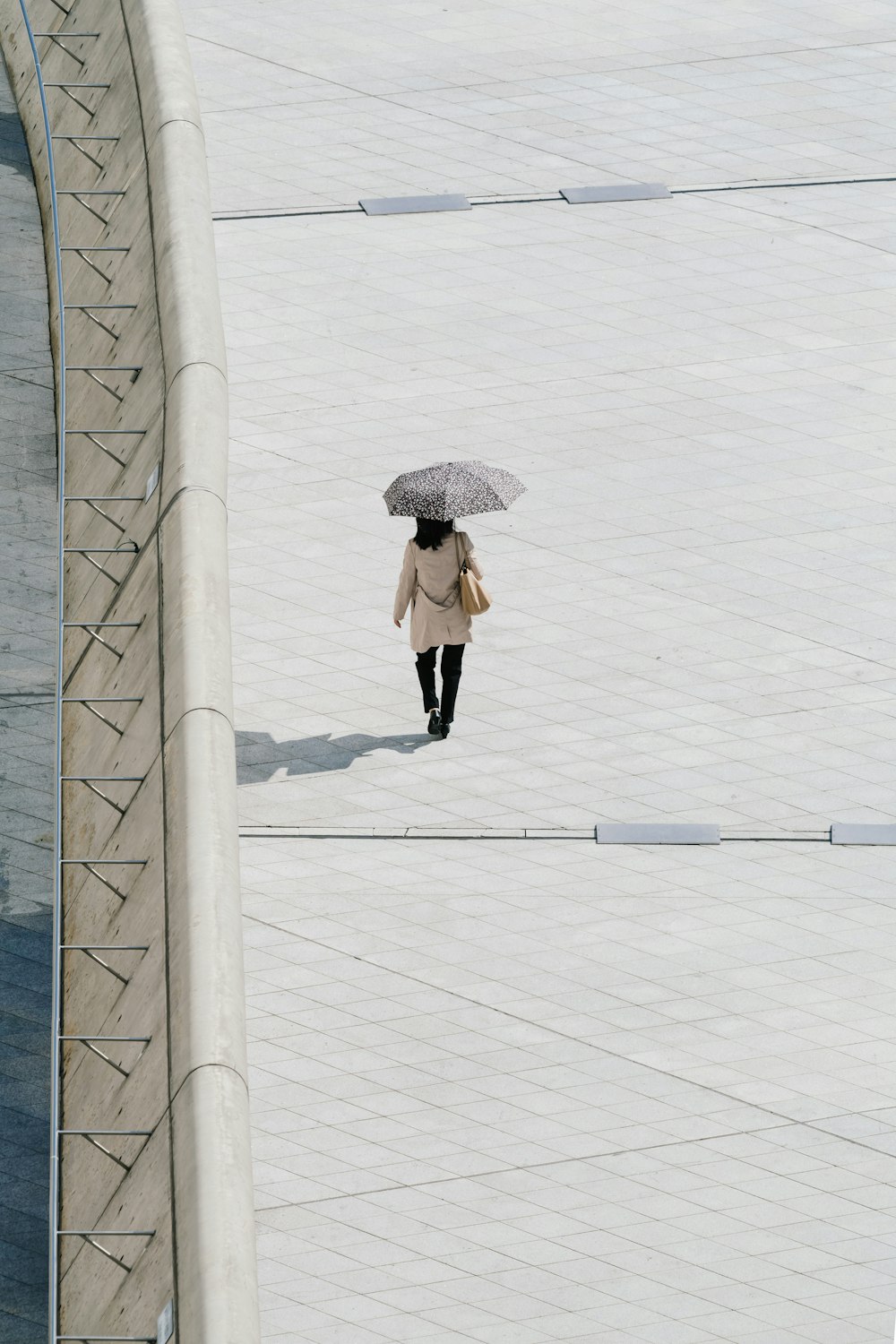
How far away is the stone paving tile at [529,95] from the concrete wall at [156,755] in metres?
4.05

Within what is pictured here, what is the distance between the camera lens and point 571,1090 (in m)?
9.09

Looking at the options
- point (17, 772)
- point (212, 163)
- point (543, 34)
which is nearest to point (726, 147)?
point (543, 34)

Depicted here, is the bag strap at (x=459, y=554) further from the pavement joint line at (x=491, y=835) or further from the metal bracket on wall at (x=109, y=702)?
the metal bracket on wall at (x=109, y=702)

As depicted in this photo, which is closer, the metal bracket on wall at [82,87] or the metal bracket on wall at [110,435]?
the metal bracket on wall at [110,435]

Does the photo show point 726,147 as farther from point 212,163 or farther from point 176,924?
point 176,924

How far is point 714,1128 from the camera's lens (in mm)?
8930

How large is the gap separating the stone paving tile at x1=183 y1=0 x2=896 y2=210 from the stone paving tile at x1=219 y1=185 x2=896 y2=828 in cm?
75

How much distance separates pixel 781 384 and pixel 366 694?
439cm

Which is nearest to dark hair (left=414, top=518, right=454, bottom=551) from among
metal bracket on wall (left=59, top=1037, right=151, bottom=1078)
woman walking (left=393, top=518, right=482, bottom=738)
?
woman walking (left=393, top=518, right=482, bottom=738)

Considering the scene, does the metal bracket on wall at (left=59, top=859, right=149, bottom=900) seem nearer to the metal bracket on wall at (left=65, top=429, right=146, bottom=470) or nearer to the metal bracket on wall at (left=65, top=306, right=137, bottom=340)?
the metal bracket on wall at (left=65, top=429, right=146, bottom=470)

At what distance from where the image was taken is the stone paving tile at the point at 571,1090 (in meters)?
8.16

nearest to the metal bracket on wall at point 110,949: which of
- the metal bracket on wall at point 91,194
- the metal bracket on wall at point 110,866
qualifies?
the metal bracket on wall at point 110,866

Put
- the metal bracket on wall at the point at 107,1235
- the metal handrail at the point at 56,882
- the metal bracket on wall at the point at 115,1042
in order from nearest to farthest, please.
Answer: the metal handrail at the point at 56,882 → the metal bracket on wall at the point at 107,1235 → the metal bracket on wall at the point at 115,1042

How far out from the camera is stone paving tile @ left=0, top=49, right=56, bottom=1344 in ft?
28.1
